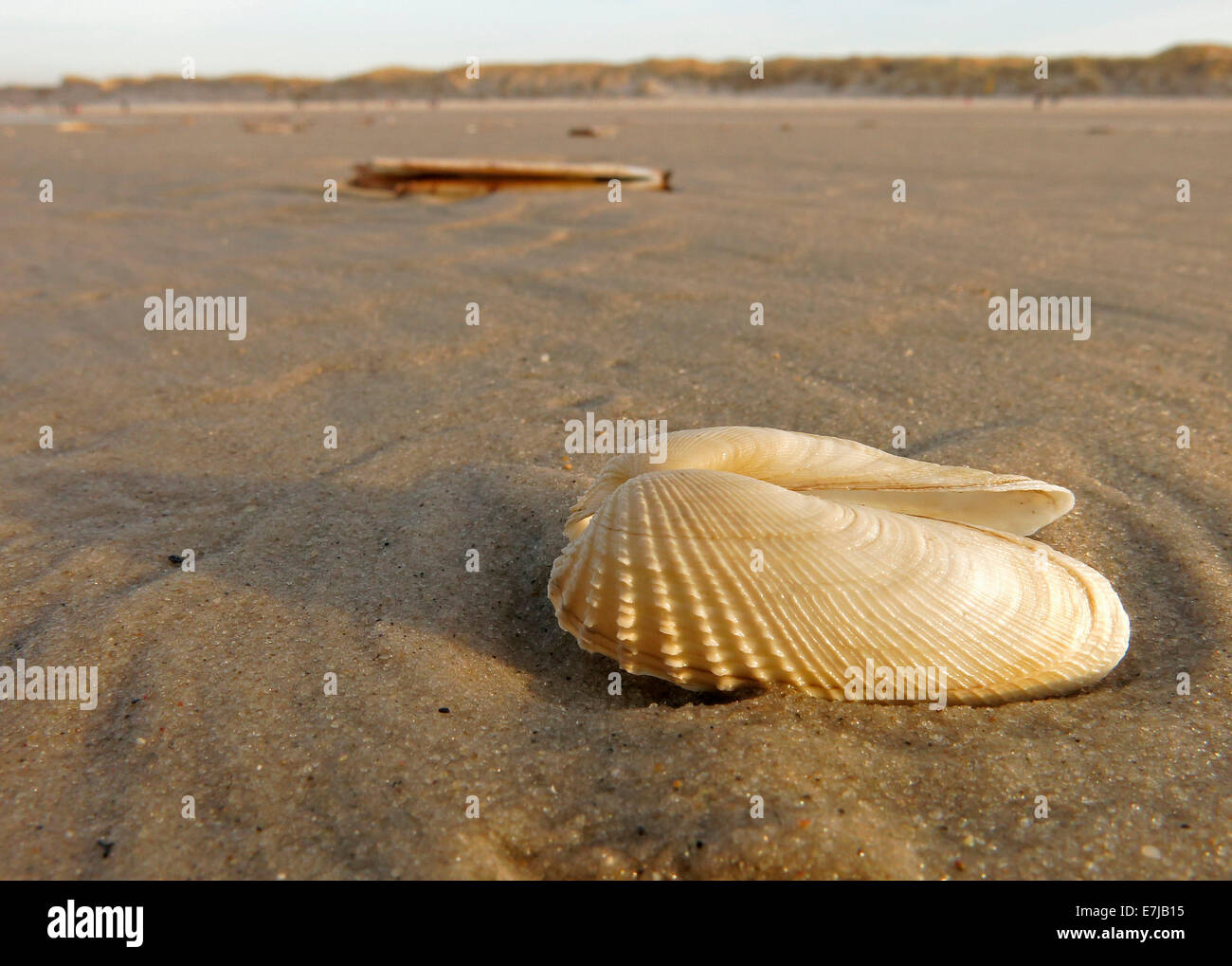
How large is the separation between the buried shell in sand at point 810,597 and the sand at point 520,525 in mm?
89

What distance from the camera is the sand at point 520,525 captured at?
4.73 feet

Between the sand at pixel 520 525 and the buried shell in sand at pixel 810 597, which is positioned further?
the buried shell in sand at pixel 810 597

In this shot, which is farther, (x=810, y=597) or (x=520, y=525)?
(x=520, y=525)

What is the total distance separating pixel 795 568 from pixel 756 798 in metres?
0.41

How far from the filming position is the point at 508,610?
2.04 metres

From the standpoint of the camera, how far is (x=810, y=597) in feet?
5.37

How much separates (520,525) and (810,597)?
38.3 inches

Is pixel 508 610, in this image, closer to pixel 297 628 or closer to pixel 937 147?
pixel 297 628

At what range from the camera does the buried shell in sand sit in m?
1.63

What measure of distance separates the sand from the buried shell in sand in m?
0.09

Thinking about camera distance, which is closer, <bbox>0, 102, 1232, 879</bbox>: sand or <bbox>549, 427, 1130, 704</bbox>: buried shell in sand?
<bbox>0, 102, 1232, 879</bbox>: sand

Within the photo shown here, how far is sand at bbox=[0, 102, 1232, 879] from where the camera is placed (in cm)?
144

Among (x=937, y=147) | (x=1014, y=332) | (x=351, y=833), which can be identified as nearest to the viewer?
(x=351, y=833)
